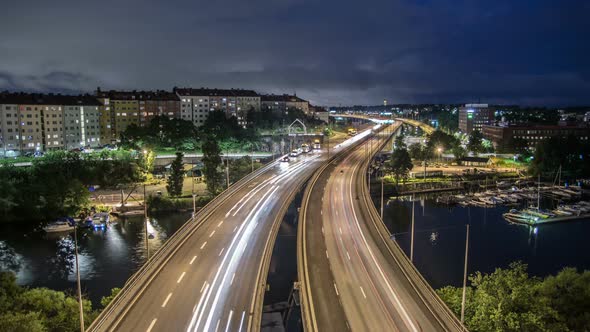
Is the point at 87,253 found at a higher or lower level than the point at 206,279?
lower

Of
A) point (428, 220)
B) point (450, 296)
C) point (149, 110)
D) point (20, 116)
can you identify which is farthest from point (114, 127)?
point (450, 296)

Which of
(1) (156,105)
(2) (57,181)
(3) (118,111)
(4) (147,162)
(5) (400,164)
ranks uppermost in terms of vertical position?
(1) (156,105)

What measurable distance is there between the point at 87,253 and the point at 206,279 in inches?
819

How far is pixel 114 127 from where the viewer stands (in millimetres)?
90688

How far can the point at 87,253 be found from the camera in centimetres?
3659

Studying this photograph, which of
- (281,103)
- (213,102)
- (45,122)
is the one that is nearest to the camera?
(45,122)

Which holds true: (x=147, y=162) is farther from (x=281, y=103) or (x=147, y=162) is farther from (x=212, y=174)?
(x=281, y=103)

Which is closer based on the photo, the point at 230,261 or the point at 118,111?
the point at 230,261

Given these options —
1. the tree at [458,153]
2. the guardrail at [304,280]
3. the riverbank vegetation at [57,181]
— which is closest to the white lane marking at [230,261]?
the guardrail at [304,280]

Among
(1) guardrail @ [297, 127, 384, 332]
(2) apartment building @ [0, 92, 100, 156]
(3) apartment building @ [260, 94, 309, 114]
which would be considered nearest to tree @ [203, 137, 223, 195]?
(1) guardrail @ [297, 127, 384, 332]

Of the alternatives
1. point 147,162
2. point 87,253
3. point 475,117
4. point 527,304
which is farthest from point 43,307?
point 475,117

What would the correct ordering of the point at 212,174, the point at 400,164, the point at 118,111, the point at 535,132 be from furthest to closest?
the point at 535,132, the point at 118,111, the point at 400,164, the point at 212,174

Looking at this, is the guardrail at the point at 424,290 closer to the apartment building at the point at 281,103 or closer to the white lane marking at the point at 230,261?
the white lane marking at the point at 230,261

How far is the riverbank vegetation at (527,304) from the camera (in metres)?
18.5
